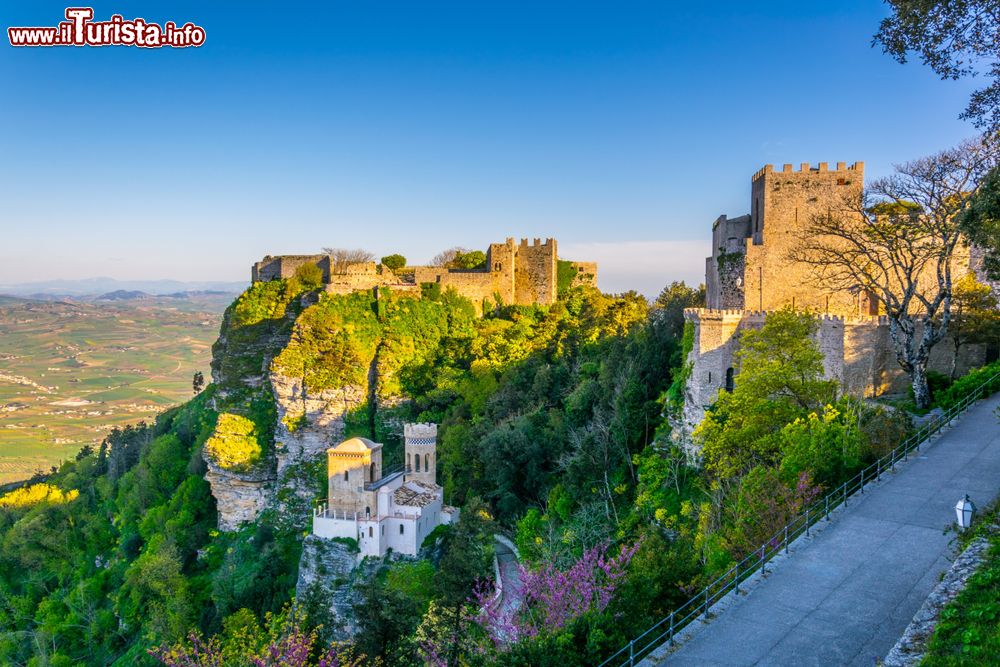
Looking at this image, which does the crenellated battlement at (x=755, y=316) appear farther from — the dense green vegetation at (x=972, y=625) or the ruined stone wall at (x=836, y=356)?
the dense green vegetation at (x=972, y=625)

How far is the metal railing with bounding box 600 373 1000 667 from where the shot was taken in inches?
367

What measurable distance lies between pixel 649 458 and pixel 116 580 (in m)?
32.4

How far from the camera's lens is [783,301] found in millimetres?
22641

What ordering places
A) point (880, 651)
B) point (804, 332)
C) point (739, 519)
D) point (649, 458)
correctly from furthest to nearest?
point (649, 458)
point (804, 332)
point (739, 519)
point (880, 651)

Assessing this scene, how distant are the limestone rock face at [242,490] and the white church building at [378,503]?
744cm

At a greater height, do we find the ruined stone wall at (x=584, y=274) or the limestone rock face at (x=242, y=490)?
the ruined stone wall at (x=584, y=274)

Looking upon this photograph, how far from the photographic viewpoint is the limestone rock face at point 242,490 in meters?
35.3

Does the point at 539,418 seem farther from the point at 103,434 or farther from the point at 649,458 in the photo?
the point at 103,434

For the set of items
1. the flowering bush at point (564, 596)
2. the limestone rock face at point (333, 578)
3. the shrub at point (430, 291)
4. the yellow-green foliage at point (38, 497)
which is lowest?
the yellow-green foliage at point (38, 497)

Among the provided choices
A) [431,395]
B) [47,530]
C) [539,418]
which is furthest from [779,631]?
[47,530]

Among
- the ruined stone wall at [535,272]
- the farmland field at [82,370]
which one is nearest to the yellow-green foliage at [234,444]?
the ruined stone wall at [535,272]

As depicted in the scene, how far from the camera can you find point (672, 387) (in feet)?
75.9

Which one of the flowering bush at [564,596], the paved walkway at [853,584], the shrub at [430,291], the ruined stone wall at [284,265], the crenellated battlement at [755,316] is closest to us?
the paved walkway at [853,584]

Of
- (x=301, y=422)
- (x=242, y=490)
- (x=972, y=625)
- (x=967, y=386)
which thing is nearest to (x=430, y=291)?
(x=301, y=422)
